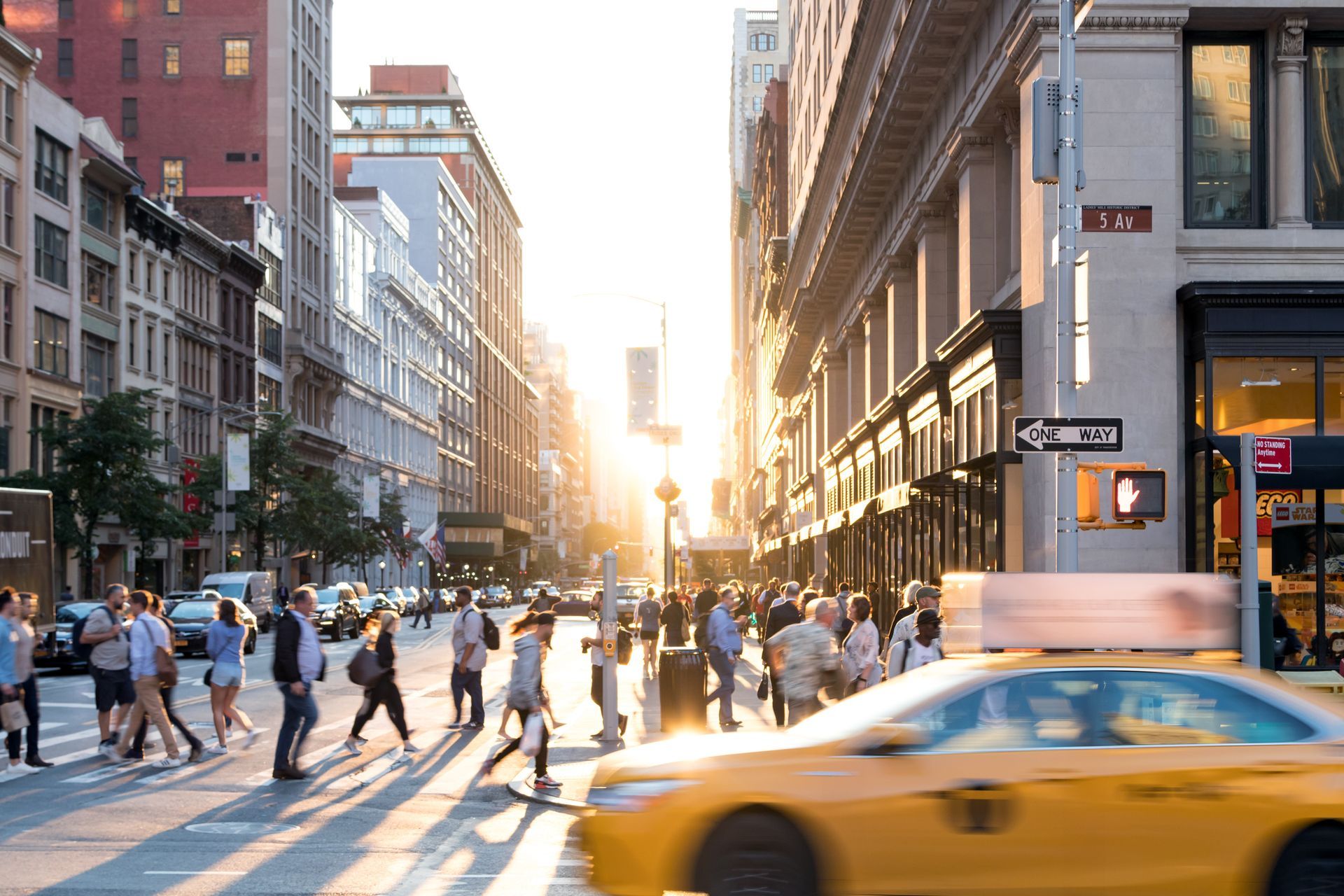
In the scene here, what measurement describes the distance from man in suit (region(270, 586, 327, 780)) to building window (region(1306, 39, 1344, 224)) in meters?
14.0

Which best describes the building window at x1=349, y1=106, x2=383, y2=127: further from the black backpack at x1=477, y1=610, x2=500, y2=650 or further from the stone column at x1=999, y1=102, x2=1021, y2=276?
the black backpack at x1=477, y1=610, x2=500, y2=650

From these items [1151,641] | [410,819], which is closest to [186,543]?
[410,819]

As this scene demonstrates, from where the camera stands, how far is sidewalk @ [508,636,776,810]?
592 inches

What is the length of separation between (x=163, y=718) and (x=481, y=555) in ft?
368

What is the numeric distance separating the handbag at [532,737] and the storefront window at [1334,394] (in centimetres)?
1101

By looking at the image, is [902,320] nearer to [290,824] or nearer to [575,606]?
[290,824]

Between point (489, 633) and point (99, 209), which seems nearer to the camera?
point (489, 633)

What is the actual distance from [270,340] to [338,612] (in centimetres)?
3012

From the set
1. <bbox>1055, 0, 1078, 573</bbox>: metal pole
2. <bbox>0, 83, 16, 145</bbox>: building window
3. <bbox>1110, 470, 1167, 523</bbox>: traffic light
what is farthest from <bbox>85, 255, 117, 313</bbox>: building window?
<bbox>1110, 470, 1167, 523</bbox>: traffic light

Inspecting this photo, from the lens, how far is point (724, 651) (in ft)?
70.1

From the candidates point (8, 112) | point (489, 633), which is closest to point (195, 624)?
point (8, 112)

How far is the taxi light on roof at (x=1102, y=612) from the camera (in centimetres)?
1034

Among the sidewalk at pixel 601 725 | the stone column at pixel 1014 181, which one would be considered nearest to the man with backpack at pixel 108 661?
the sidewalk at pixel 601 725

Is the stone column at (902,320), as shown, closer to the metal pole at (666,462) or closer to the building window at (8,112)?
the metal pole at (666,462)
